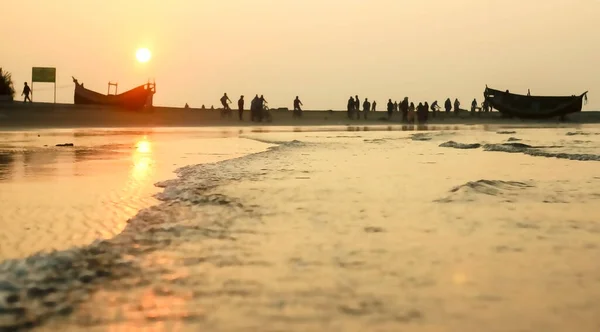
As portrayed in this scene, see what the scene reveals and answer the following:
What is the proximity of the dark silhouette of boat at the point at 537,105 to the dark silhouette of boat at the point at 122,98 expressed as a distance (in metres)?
27.9

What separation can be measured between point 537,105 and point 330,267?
52.6 meters

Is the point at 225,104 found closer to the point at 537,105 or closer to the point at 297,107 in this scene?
the point at 297,107

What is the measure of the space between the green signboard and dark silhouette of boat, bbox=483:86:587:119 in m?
34.1

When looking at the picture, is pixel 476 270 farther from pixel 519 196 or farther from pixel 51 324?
pixel 519 196

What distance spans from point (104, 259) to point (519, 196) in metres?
4.14

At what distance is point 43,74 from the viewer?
4453 cm

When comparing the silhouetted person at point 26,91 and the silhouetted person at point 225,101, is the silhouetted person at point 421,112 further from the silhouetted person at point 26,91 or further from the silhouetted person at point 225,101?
the silhouetted person at point 26,91

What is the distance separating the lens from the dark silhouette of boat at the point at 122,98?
149 ft

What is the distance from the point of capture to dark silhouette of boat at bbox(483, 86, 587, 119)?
170ft

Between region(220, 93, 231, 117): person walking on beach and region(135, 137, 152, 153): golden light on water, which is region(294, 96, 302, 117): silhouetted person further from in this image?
region(135, 137, 152, 153): golden light on water

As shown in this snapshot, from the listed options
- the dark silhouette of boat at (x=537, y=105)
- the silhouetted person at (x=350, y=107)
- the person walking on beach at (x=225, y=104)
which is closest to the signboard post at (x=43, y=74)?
the person walking on beach at (x=225, y=104)

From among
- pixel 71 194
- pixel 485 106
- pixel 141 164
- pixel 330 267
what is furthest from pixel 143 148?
pixel 485 106

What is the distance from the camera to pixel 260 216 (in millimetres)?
5168

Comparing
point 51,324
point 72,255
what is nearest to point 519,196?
point 72,255
